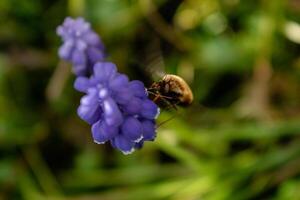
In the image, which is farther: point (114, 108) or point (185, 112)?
point (185, 112)

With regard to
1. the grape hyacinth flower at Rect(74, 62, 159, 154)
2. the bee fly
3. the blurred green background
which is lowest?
the grape hyacinth flower at Rect(74, 62, 159, 154)

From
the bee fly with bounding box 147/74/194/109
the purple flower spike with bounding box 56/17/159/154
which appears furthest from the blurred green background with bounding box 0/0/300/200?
the purple flower spike with bounding box 56/17/159/154

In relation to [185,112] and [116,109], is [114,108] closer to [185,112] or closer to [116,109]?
[116,109]

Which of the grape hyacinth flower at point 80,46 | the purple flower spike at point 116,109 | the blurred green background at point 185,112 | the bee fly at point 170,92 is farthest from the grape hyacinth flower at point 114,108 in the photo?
the blurred green background at point 185,112

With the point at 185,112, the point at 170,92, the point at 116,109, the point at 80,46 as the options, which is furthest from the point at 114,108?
the point at 185,112

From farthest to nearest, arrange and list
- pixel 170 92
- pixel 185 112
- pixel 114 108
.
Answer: pixel 185 112 → pixel 170 92 → pixel 114 108

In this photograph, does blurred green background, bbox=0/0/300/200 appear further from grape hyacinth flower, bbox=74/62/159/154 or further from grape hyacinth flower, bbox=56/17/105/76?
grape hyacinth flower, bbox=74/62/159/154
